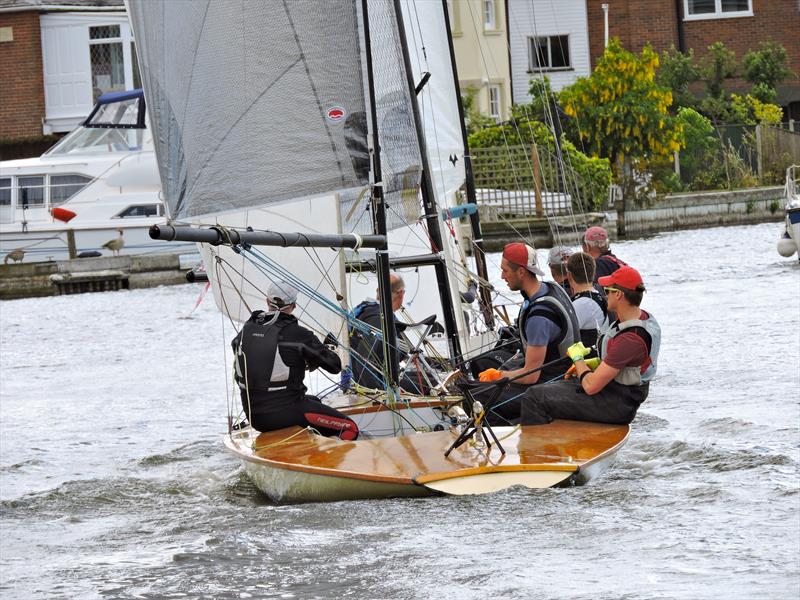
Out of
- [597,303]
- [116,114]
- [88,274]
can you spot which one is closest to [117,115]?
[116,114]

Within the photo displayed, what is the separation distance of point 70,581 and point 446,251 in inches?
244

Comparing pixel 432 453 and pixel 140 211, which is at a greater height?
pixel 140 211

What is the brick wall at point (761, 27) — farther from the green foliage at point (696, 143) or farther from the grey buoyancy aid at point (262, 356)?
the grey buoyancy aid at point (262, 356)

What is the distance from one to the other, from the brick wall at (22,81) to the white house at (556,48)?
43.3ft

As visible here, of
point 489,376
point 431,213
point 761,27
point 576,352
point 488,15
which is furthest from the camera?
point 761,27

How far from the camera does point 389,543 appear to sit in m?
7.81

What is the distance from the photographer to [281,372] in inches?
353

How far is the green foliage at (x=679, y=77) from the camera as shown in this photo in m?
37.3

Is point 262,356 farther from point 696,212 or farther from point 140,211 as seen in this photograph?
point 696,212

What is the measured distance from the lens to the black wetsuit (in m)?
8.88

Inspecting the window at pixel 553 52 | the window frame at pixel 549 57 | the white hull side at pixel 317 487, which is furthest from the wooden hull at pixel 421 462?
the window at pixel 553 52

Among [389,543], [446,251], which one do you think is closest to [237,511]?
[389,543]

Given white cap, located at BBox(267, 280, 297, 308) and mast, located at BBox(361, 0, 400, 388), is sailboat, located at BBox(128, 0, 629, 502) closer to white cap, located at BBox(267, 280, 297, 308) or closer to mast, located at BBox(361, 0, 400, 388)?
mast, located at BBox(361, 0, 400, 388)

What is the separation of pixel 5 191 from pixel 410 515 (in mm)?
24094
